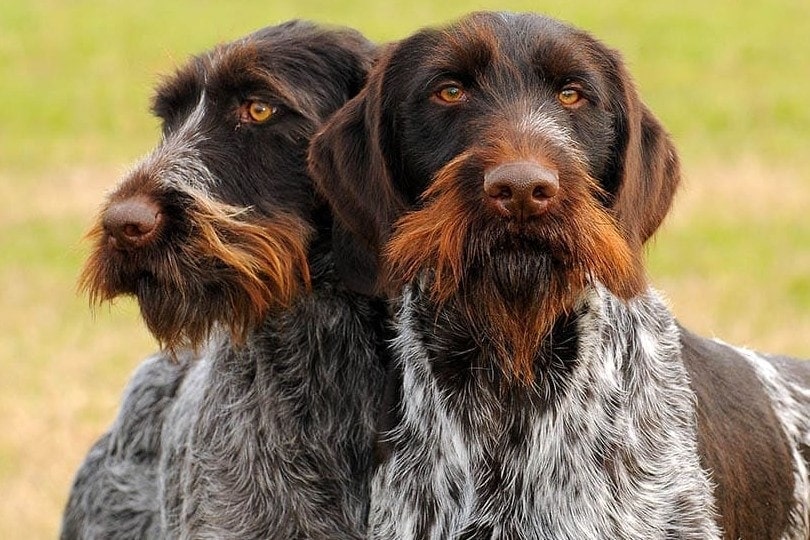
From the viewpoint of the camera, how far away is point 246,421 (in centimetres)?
618

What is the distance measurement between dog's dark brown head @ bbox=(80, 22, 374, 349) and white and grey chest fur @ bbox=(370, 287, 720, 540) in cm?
61

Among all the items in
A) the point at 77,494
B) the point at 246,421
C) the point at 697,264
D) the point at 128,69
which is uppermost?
the point at 246,421

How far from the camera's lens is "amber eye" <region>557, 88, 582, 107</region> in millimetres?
5371

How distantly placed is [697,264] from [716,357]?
25.6 feet

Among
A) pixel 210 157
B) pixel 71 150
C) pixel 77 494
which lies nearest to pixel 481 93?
pixel 210 157

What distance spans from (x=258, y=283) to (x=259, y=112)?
2.01 ft

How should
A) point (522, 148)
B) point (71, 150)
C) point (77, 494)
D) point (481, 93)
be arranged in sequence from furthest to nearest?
point (71, 150)
point (77, 494)
point (481, 93)
point (522, 148)

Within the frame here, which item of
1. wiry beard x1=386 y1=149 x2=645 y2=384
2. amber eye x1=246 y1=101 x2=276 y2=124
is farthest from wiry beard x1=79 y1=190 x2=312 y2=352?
wiry beard x1=386 y1=149 x2=645 y2=384

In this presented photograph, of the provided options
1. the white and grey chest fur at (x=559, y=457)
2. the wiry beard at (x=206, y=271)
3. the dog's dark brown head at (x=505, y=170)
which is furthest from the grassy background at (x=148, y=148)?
the white and grey chest fur at (x=559, y=457)

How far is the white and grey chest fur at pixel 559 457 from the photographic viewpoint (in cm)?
545

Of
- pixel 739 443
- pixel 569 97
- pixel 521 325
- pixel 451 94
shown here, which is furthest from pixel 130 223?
pixel 739 443

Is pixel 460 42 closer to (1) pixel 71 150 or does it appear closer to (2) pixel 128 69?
(1) pixel 71 150

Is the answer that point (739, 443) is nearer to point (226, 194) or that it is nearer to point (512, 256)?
point (512, 256)

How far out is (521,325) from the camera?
5242 millimetres
